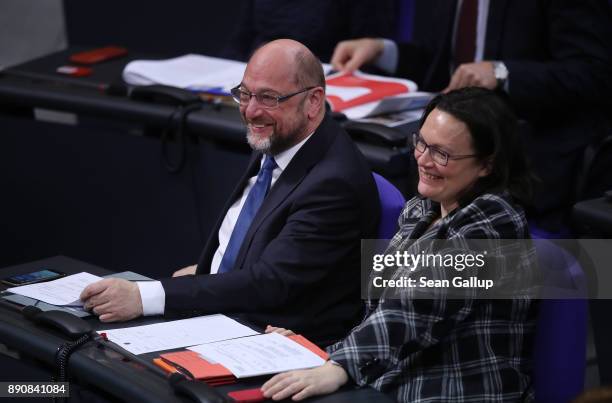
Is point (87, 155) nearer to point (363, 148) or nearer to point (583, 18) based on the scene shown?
point (363, 148)

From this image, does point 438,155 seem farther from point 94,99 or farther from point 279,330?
point 94,99

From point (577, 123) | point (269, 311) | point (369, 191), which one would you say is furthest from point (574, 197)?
point (269, 311)

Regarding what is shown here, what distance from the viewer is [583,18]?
3023 millimetres

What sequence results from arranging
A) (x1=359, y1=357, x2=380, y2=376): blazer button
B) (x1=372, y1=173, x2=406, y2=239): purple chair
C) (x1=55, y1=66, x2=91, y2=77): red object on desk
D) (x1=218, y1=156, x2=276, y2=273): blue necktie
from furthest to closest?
(x1=55, y1=66, x2=91, y2=77): red object on desk → (x1=218, y1=156, x2=276, y2=273): blue necktie → (x1=372, y1=173, x2=406, y2=239): purple chair → (x1=359, y1=357, x2=380, y2=376): blazer button

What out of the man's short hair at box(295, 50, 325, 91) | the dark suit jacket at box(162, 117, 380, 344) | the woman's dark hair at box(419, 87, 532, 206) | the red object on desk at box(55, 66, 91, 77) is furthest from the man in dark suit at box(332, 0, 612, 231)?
the red object on desk at box(55, 66, 91, 77)

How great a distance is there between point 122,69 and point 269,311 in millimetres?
1788

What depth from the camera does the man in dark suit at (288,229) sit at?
2.20m

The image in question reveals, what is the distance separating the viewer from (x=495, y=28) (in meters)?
3.21

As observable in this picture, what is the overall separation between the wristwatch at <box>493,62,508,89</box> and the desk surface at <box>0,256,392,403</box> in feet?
4.67

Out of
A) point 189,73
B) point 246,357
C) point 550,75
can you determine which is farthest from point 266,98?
point 189,73

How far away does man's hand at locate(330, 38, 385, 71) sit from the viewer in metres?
3.41

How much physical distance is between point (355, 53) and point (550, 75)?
2.34 feet

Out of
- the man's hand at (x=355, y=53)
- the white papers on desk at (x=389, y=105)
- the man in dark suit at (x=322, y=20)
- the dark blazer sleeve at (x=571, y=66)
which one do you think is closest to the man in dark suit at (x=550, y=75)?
the dark blazer sleeve at (x=571, y=66)

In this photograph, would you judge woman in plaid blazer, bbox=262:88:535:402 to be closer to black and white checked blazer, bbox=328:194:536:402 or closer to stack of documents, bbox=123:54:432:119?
black and white checked blazer, bbox=328:194:536:402
